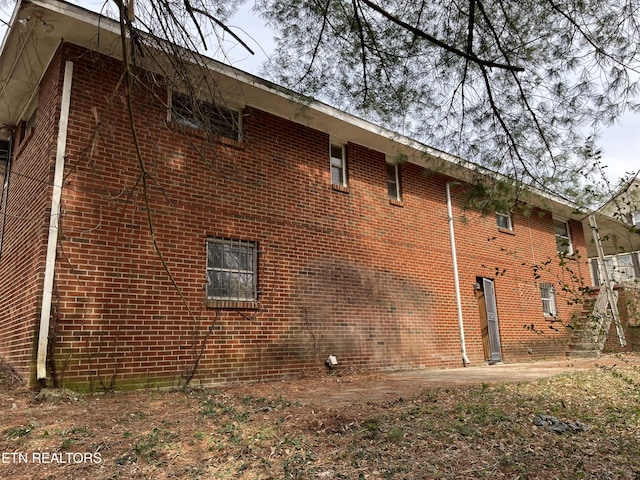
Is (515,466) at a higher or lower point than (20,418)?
lower

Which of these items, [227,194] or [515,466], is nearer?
[515,466]

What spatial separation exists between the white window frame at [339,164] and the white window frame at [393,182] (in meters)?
1.31

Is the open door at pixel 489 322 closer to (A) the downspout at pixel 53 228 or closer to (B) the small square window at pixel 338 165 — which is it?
(B) the small square window at pixel 338 165

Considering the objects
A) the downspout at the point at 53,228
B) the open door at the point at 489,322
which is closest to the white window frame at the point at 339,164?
the open door at the point at 489,322

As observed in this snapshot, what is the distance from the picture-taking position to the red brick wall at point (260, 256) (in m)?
6.20

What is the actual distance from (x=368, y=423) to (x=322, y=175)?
5.76 m

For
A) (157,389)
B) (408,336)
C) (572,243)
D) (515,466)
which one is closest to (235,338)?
(157,389)

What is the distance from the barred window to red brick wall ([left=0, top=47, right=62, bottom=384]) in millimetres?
2287

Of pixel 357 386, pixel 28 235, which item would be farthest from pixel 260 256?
pixel 28 235

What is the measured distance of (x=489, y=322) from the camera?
1173 centimetres

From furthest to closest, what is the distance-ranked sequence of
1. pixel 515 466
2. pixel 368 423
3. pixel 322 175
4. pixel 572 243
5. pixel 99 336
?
1. pixel 572 243
2. pixel 322 175
3. pixel 99 336
4. pixel 368 423
5. pixel 515 466

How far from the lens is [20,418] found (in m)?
4.54

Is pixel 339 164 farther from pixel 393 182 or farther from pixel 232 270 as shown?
pixel 232 270

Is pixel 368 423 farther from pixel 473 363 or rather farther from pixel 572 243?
pixel 572 243
